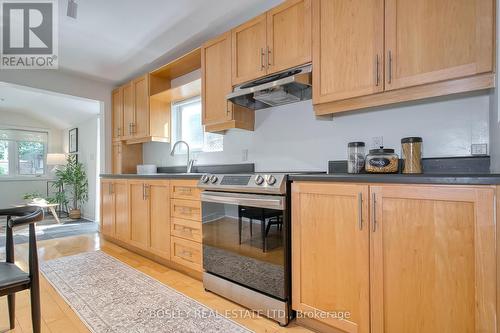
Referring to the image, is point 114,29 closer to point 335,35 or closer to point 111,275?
point 335,35

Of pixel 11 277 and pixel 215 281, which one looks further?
pixel 215 281

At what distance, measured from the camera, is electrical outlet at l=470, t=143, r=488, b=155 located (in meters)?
1.45

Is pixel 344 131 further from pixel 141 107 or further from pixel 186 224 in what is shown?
pixel 141 107

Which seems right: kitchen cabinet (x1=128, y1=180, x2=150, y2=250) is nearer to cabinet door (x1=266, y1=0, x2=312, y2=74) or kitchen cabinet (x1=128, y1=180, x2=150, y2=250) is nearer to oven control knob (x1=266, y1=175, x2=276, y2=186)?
oven control knob (x1=266, y1=175, x2=276, y2=186)

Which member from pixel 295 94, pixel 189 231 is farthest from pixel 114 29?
pixel 189 231

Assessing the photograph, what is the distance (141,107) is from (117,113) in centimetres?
76

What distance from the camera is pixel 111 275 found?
7.96 feet

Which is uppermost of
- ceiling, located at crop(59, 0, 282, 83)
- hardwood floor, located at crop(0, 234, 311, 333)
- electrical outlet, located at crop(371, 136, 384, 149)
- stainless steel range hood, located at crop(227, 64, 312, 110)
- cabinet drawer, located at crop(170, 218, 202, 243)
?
ceiling, located at crop(59, 0, 282, 83)

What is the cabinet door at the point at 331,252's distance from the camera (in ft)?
4.44

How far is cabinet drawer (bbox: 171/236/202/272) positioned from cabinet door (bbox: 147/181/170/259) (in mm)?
101

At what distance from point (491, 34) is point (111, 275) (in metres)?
3.17

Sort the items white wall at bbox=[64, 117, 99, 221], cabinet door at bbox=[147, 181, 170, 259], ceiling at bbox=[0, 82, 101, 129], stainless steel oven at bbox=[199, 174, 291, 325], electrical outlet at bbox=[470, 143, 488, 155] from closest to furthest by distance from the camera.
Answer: electrical outlet at bbox=[470, 143, 488, 155] < stainless steel oven at bbox=[199, 174, 291, 325] < cabinet door at bbox=[147, 181, 170, 259] < ceiling at bbox=[0, 82, 101, 129] < white wall at bbox=[64, 117, 99, 221]

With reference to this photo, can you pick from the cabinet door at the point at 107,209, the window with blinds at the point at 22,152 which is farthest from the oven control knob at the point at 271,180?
the window with blinds at the point at 22,152

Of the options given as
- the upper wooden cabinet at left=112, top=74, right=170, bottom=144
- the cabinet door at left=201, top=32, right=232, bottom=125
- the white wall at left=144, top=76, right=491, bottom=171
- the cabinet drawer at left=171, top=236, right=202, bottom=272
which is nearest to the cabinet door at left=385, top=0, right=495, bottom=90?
the white wall at left=144, top=76, right=491, bottom=171
